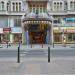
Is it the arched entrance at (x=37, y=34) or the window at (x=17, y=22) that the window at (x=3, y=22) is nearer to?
the window at (x=17, y=22)

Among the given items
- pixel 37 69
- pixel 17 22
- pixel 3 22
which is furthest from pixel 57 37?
pixel 37 69

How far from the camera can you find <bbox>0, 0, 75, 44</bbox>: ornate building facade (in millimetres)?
56594

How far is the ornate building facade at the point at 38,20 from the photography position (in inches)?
2228

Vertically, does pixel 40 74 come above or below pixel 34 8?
below

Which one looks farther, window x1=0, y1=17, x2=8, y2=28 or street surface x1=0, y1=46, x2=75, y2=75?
window x1=0, y1=17, x2=8, y2=28

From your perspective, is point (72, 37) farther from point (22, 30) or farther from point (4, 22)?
point (4, 22)

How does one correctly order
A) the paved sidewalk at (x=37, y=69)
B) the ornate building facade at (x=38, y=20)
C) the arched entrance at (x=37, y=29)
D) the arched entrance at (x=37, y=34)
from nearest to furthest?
the paved sidewalk at (x=37, y=69) → the arched entrance at (x=37, y=29) → the ornate building facade at (x=38, y=20) → the arched entrance at (x=37, y=34)

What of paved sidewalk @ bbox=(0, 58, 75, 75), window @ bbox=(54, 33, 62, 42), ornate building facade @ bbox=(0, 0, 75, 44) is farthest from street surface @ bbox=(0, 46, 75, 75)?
window @ bbox=(54, 33, 62, 42)

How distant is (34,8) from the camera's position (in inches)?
2317

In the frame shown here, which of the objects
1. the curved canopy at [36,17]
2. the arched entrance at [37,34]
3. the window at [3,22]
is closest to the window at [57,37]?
the arched entrance at [37,34]

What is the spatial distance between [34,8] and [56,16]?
506cm

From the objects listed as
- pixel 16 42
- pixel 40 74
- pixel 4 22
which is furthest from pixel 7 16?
pixel 40 74

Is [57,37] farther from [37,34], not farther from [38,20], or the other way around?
[38,20]

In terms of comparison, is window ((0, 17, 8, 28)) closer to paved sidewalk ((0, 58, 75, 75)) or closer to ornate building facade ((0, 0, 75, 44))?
ornate building facade ((0, 0, 75, 44))
